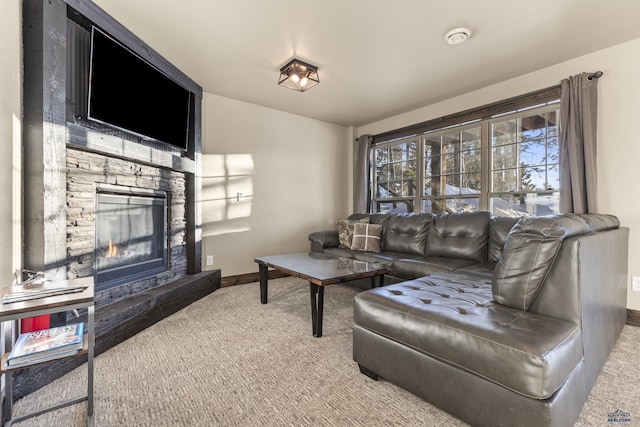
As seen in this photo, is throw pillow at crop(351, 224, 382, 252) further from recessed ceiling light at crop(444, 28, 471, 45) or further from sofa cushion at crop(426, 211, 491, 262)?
recessed ceiling light at crop(444, 28, 471, 45)

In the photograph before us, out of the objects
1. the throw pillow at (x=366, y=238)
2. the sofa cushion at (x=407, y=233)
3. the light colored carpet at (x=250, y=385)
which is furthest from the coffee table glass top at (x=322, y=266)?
the sofa cushion at (x=407, y=233)

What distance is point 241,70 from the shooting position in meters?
2.89

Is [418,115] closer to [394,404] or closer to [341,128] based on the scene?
[341,128]

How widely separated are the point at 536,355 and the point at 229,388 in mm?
1383

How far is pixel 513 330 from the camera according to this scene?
1.13 meters

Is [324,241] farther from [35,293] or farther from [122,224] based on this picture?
[35,293]

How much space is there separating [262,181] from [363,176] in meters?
1.59

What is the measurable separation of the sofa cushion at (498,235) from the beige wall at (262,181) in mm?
2408

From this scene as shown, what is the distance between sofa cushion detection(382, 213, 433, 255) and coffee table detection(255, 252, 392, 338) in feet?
2.14

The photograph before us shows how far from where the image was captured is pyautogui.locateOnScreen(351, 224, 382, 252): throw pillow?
137 inches

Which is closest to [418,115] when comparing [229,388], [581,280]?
[581,280]

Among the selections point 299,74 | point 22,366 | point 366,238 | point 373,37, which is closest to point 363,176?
point 366,238
